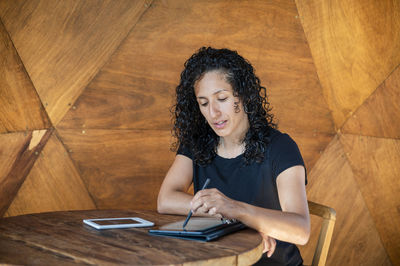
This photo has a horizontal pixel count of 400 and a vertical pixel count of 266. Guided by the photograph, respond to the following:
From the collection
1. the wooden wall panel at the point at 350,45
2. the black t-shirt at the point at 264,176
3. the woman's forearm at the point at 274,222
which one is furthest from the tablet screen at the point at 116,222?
the wooden wall panel at the point at 350,45

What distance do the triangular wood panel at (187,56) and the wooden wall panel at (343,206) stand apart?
0.41 feet

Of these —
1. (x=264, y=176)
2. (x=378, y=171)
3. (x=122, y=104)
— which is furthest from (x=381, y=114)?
(x=122, y=104)

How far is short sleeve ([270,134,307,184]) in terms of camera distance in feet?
6.83

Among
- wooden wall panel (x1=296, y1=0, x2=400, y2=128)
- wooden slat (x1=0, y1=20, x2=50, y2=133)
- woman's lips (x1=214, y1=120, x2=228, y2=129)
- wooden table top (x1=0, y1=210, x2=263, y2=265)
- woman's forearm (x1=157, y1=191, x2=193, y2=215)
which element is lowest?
wooden table top (x1=0, y1=210, x2=263, y2=265)

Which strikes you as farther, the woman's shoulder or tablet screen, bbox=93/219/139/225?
the woman's shoulder

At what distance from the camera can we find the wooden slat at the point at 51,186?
106 inches

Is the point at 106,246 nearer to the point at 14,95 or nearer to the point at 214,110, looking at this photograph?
the point at 214,110

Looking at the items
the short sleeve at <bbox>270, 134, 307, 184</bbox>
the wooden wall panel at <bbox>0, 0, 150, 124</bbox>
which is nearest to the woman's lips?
the short sleeve at <bbox>270, 134, 307, 184</bbox>

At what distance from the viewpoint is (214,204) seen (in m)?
1.74

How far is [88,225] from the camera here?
1835 millimetres

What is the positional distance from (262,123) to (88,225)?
988mm

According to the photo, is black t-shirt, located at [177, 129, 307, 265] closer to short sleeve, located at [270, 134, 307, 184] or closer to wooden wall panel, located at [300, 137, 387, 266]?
short sleeve, located at [270, 134, 307, 184]

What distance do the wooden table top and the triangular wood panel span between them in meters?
1.16

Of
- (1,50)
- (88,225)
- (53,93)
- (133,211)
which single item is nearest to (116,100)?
(53,93)
